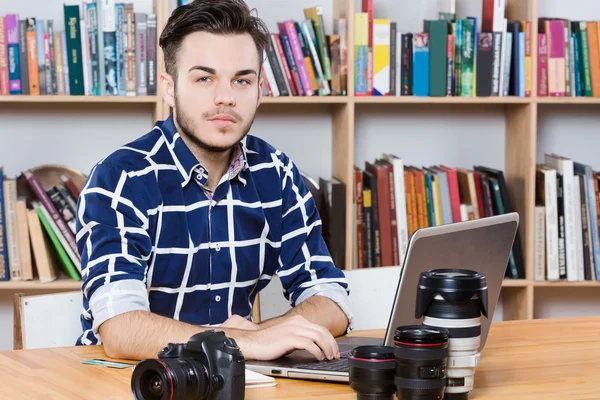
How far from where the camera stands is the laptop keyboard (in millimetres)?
1383

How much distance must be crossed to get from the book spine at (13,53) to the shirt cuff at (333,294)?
4.35 ft

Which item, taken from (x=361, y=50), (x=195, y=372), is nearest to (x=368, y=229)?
(x=361, y=50)

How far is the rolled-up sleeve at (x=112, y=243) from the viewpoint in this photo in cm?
161

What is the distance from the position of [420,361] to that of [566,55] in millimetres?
2106

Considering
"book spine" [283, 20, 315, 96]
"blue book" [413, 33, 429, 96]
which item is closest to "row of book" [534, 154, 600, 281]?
"blue book" [413, 33, 429, 96]

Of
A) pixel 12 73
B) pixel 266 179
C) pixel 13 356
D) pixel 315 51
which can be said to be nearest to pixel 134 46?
pixel 12 73

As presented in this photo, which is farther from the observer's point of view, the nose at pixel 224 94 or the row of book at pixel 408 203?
the row of book at pixel 408 203

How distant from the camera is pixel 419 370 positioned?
116 centimetres

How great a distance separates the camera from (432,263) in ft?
4.39

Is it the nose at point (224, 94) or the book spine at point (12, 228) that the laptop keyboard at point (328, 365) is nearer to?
the nose at point (224, 94)

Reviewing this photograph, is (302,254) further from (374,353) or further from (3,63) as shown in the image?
(3,63)

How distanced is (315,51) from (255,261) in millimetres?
1098

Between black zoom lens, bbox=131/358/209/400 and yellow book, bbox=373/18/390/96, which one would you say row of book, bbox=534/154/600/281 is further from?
black zoom lens, bbox=131/358/209/400

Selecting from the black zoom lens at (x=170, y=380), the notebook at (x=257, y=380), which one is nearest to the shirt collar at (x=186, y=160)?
the notebook at (x=257, y=380)
